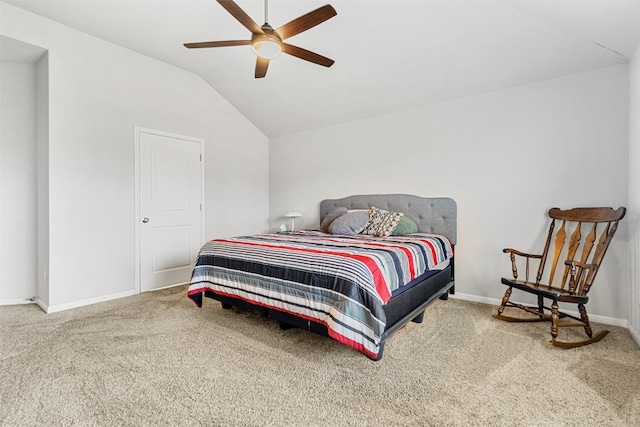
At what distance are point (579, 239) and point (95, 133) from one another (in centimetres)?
501

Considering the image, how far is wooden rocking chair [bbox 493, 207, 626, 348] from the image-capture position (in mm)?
2287

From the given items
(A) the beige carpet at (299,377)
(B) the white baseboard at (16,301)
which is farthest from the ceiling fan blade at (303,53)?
(B) the white baseboard at (16,301)

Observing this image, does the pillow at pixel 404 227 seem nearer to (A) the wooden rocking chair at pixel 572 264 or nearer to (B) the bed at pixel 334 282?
(B) the bed at pixel 334 282

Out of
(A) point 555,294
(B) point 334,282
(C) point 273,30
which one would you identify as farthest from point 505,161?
(C) point 273,30

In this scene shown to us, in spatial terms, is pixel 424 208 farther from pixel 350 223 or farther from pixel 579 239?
pixel 579 239

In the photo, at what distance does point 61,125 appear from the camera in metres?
3.15

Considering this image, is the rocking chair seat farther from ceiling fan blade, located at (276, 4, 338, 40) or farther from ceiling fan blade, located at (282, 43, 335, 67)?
ceiling fan blade, located at (276, 4, 338, 40)

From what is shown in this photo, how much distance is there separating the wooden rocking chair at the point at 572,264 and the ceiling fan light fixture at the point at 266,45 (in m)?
2.70

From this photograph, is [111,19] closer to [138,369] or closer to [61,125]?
[61,125]

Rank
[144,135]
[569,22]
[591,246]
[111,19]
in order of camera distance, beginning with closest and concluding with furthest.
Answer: [569,22] < [591,246] < [111,19] < [144,135]

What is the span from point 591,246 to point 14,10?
562 centimetres

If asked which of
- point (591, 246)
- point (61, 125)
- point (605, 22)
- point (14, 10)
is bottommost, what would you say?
point (591, 246)

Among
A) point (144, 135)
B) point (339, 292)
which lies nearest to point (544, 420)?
point (339, 292)

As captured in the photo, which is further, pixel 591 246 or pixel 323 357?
pixel 591 246
